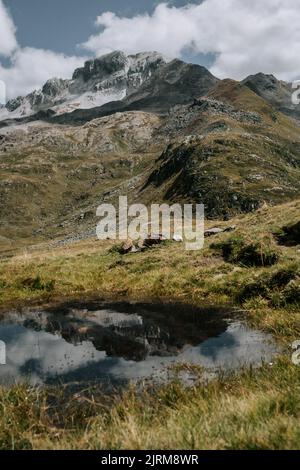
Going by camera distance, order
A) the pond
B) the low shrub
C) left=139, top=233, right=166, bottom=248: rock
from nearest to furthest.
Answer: the pond → the low shrub → left=139, top=233, right=166, bottom=248: rock

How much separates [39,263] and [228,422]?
105ft

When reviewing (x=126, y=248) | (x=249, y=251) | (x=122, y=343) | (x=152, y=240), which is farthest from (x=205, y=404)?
(x=126, y=248)

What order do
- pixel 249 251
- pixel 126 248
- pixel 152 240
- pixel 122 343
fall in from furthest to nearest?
pixel 126 248 < pixel 152 240 < pixel 249 251 < pixel 122 343

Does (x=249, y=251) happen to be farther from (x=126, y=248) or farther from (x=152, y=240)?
(x=126, y=248)

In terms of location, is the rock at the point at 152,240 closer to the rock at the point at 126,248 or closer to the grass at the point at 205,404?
the rock at the point at 126,248

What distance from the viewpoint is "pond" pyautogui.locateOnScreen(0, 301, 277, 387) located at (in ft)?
48.4

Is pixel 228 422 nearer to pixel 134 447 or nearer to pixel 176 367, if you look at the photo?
pixel 134 447

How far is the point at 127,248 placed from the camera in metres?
39.9

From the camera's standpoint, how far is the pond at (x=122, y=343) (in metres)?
14.8

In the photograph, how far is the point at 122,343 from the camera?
754 inches

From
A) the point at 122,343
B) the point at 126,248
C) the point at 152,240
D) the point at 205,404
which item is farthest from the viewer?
the point at 126,248

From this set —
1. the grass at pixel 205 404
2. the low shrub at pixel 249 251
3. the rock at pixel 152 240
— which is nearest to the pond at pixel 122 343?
the grass at pixel 205 404

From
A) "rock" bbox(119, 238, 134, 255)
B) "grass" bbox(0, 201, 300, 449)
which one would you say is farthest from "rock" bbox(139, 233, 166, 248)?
"grass" bbox(0, 201, 300, 449)

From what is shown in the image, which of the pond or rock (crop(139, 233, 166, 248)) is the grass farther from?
rock (crop(139, 233, 166, 248))
